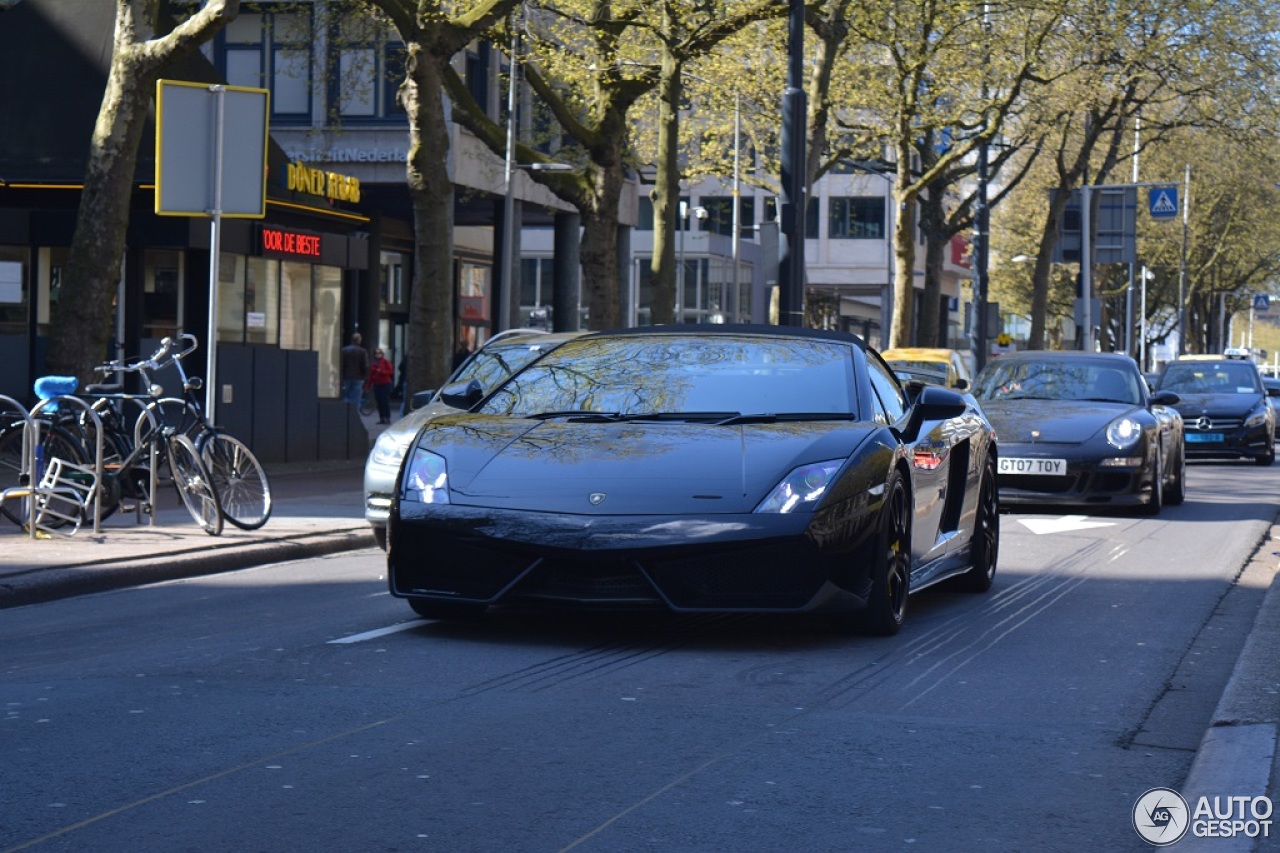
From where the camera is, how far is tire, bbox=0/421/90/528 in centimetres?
1252

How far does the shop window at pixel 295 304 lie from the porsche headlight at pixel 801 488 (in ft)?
71.4

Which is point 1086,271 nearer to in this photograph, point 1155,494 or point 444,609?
point 1155,494

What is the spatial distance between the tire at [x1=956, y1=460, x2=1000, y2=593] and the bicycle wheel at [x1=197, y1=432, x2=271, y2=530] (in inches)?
194

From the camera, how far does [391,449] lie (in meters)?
12.3

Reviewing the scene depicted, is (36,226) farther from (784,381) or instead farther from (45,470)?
(784,381)

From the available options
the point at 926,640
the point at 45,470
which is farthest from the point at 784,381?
the point at 45,470

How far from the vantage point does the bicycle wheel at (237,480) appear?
43.0 ft

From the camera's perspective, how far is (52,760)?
18.6 feet

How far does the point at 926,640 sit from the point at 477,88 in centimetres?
4026

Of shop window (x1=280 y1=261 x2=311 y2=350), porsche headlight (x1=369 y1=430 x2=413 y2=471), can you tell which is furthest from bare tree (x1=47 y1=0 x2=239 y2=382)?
shop window (x1=280 y1=261 x2=311 y2=350)

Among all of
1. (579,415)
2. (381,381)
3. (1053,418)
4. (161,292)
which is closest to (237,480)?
(579,415)

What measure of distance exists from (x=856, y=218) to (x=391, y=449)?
77.4 m

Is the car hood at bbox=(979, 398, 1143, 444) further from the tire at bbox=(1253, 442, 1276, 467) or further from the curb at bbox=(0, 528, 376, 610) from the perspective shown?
the tire at bbox=(1253, 442, 1276, 467)

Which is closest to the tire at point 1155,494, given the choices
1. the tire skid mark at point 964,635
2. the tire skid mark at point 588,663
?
the tire skid mark at point 964,635
